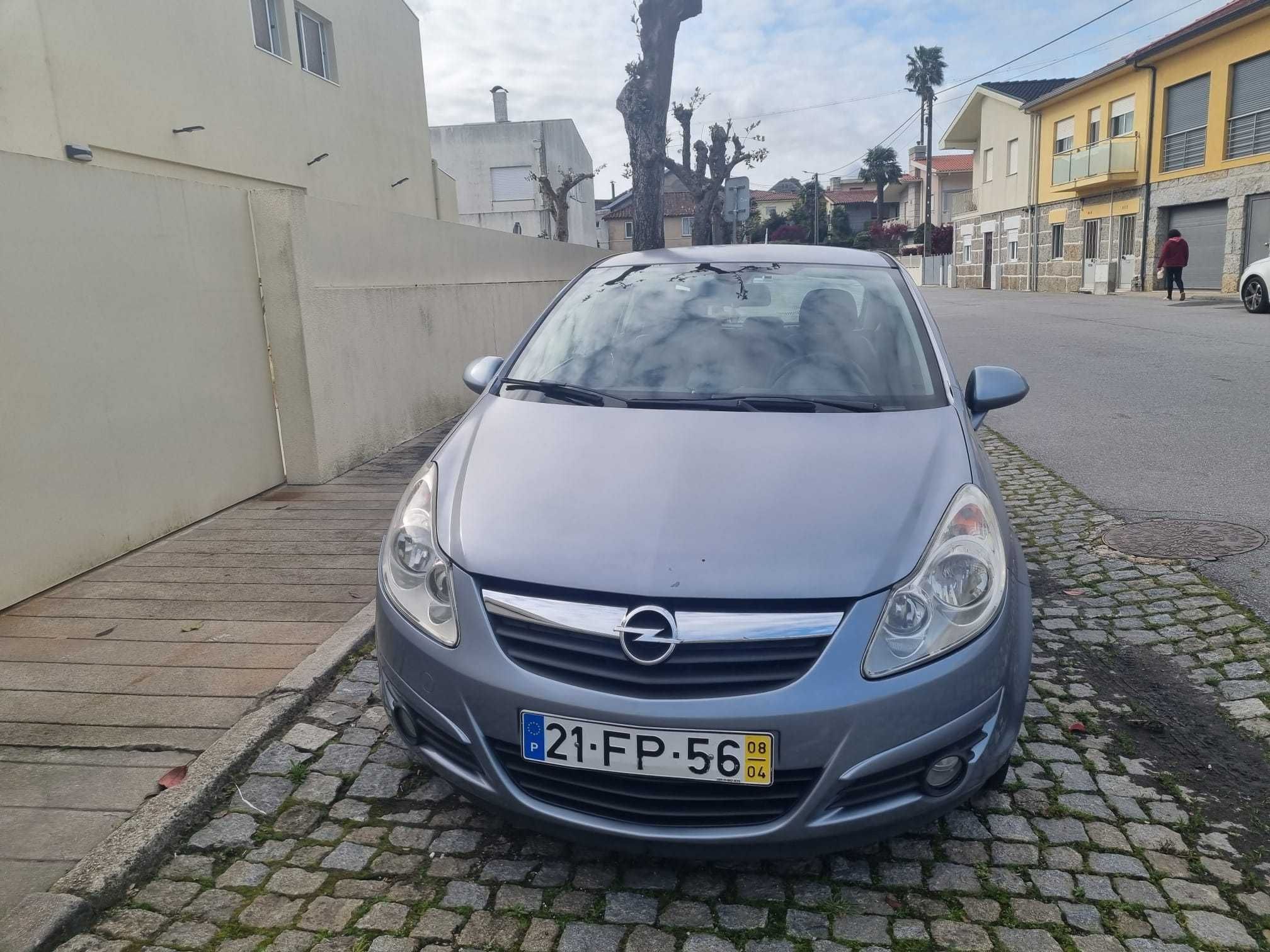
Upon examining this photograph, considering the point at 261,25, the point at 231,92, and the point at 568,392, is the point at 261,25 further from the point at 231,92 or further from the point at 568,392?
the point at 568,392

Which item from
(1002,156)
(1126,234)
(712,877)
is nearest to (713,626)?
(712,877)

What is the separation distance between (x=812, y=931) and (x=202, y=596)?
3415 millimetres

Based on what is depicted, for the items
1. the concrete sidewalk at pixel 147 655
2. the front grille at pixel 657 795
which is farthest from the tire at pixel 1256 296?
the front grille at pixel 657 795

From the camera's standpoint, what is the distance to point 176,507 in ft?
19.1

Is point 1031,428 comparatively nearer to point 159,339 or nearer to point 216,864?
point 159,339

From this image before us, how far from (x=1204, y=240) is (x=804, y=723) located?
97.0 ft

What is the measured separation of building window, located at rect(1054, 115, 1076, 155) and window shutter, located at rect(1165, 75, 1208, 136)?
16.9 feet

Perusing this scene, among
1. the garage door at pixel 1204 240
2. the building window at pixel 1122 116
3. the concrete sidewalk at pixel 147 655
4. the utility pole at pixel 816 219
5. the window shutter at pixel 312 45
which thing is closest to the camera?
the concrete sidewalk at pixel 147 655

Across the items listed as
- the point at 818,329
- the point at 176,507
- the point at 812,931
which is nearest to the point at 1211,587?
the point at 818,329

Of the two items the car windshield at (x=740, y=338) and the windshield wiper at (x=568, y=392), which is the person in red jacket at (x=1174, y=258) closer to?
the car windshield at (x=740, y=338)

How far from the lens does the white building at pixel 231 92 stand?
361 inches

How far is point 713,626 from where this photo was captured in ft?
7.75

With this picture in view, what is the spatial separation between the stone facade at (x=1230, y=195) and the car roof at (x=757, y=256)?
80.5 feet

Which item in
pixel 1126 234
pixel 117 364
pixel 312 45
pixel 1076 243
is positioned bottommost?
pixel 117 364
